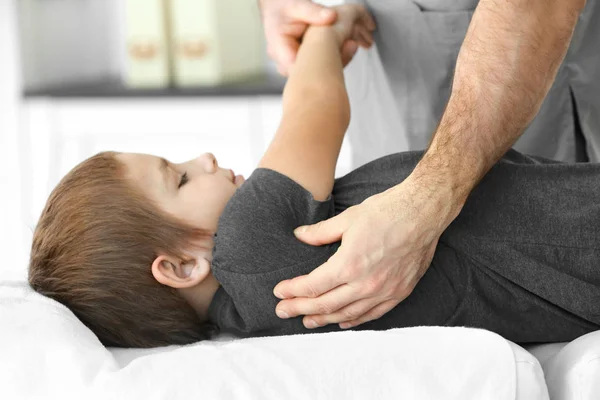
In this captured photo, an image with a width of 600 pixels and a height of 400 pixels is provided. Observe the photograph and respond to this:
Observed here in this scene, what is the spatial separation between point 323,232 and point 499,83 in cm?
29

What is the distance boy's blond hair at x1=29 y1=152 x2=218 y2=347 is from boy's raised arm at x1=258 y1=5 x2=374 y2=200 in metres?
0.15

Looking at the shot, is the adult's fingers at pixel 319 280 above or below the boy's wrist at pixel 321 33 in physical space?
below

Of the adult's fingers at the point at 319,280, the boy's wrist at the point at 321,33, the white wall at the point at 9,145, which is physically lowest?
the white wall at the point at 9,145

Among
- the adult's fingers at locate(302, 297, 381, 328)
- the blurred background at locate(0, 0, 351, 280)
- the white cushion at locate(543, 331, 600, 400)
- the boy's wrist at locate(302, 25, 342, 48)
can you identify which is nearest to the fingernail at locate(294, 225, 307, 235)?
the adult's fingers at locate(302, 297, 381, 328)

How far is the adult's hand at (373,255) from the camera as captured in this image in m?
0.98

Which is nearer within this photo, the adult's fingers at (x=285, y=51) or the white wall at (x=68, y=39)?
the adult's fingers at (x=285, y=51)

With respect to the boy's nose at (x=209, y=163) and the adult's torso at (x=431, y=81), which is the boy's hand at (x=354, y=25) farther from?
the boy's nose at (x=209, y=163)

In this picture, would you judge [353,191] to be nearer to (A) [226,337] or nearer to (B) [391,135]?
(A) [226,337]

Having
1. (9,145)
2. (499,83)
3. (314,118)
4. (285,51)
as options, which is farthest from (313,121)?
(9,145)

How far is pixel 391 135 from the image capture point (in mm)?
1765

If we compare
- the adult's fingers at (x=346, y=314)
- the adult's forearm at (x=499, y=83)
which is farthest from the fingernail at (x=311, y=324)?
the adult's forearm at (x=499, y=83)

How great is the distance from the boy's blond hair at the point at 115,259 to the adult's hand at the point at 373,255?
0.54 feet

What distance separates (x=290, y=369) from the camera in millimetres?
833

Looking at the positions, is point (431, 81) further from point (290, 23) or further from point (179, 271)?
point (179, 271)
